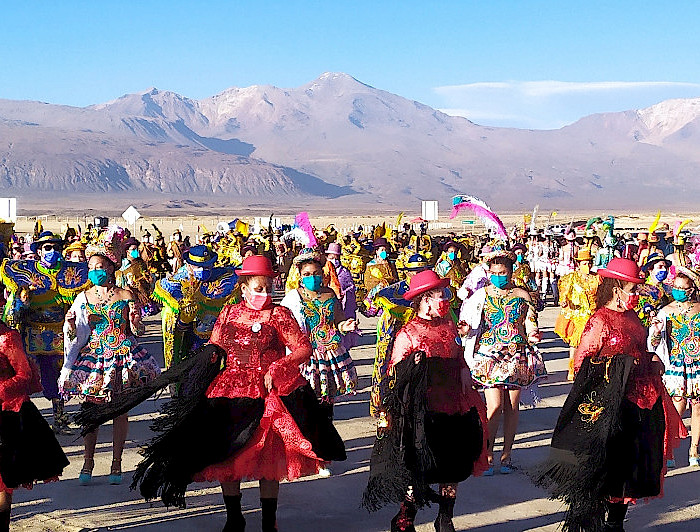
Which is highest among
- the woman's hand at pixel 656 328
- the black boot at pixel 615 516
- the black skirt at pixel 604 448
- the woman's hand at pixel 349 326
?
the woman's hand at pixel 349 326

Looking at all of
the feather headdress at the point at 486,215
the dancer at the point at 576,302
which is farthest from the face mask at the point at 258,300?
the dancer at the point at 576,302

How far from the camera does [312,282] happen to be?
9156mm

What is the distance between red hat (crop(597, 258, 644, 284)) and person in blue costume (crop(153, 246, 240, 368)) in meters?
4.30

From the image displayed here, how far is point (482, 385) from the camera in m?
8.49

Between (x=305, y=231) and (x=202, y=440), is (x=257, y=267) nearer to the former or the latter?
(x=202, y=440)

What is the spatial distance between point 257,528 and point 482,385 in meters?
2.25

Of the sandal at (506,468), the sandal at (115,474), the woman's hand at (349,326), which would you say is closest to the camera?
the woman's hand at (349,326)

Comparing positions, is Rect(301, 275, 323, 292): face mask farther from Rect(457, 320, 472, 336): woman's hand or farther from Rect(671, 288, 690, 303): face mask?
Rect(671, 288, 690, 303): face mask

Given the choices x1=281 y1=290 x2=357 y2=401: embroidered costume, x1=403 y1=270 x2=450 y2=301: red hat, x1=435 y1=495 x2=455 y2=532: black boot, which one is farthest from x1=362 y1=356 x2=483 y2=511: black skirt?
x1=281 y1=290 x2=357 y2=401: embroidered costume

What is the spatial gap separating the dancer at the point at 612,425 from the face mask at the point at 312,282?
10.4ft

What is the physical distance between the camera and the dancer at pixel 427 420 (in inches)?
253

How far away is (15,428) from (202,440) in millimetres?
1105

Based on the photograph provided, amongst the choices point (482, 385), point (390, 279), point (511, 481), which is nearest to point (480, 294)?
point (482, 385)

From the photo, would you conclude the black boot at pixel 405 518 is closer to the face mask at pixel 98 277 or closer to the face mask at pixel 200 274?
the face mask at pixel 98 277
